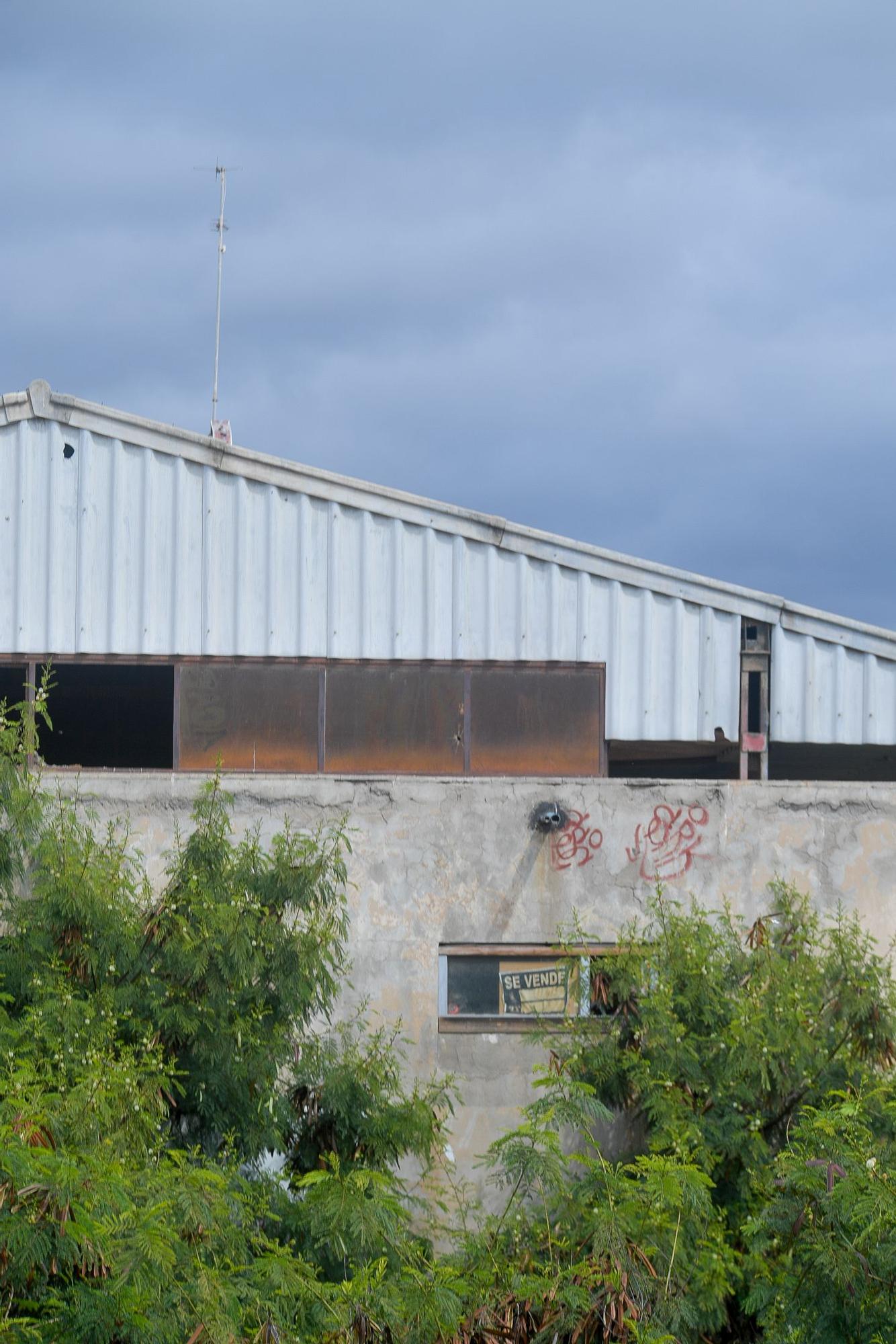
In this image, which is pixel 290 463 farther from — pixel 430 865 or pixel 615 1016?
pixel 615 1016

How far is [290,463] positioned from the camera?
1280 cm

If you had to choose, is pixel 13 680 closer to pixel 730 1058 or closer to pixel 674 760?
pixel 674 760

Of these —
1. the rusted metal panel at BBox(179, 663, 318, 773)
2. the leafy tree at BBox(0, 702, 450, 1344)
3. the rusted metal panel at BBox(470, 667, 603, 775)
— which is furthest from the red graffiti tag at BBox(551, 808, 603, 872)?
the rusted metal panel at BBox(179, 663, 318, 773)

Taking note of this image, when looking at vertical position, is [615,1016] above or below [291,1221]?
above

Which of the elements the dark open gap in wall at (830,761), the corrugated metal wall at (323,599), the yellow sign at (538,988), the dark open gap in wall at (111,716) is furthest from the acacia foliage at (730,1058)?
the dark open gap in wall at (111,716)

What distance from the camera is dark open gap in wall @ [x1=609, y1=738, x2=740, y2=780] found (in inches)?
517

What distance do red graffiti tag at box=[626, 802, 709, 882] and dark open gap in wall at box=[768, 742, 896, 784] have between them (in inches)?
70.0

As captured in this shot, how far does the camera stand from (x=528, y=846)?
37.9ft

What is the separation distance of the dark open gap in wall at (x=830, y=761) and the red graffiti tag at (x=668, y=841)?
1777mm

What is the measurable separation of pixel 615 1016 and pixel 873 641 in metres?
4.14

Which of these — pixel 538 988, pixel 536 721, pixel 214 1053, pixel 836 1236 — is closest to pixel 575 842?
pixel 538 988

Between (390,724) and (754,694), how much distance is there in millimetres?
3036

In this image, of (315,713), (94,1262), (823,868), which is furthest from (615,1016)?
(94,1262)

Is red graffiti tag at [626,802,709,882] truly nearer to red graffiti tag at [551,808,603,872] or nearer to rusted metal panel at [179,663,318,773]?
red graffiti tag at [551,808,603,872]
